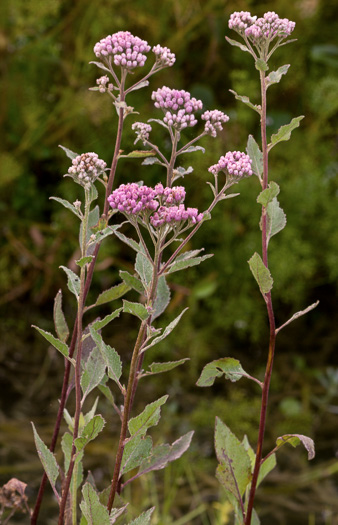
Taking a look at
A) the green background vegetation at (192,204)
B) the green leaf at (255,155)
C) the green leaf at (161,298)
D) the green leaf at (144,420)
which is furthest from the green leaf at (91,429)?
the green background vegetation at (192,204)

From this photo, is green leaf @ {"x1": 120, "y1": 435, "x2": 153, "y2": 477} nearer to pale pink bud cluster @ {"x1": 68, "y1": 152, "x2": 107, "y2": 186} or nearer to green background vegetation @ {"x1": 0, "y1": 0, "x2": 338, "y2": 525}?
pale pink bud cluster @ {"x1": 68, "y1": 152, "x2": 107, "y2": 186}

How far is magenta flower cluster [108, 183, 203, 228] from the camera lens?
516mm

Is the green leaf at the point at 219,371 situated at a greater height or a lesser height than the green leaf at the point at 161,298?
lesser

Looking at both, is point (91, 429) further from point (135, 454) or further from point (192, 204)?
point (192, 204)

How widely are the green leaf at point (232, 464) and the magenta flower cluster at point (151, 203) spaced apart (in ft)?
0.71

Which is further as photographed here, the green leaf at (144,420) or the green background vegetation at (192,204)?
the green background vegetation at (192,204)

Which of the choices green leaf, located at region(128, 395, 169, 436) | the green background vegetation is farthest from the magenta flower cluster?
the green background vegetation

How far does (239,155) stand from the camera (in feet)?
1.84

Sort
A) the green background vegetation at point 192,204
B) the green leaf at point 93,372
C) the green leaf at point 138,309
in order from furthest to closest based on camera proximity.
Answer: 1. the green background vegetation at point 192,204
2. the green leaf at point 93,372
3. the green leaf at point 138,309

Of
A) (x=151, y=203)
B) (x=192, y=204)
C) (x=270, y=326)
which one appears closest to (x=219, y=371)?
(x=270, y=326)

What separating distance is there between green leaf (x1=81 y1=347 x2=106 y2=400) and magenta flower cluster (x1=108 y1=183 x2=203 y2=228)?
156 mm

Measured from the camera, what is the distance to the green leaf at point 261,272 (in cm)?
56

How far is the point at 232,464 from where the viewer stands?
2.11ft

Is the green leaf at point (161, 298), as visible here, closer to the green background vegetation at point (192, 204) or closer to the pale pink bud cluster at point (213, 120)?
the pale pink bud cluster at point (213, 120)
